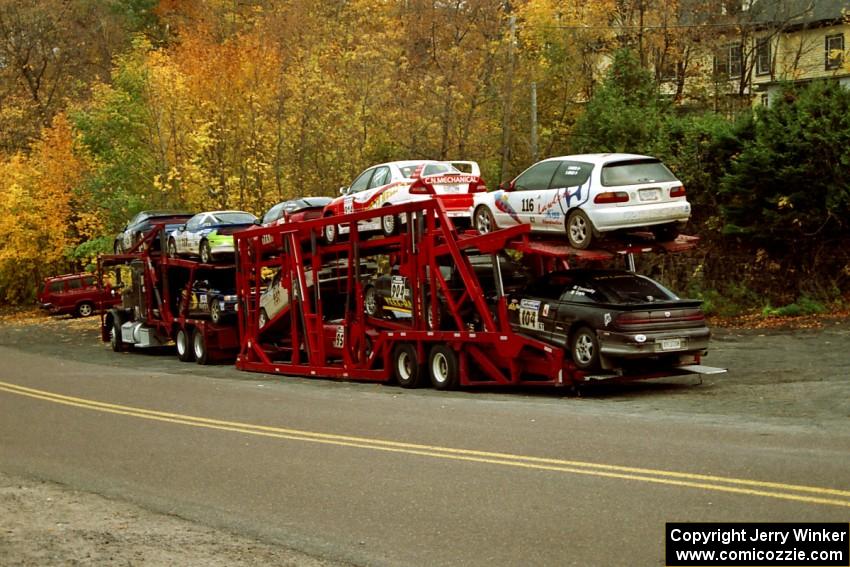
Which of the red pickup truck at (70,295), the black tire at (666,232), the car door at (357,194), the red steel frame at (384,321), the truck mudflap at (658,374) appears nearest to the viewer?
the truck mudflap at (658,374)

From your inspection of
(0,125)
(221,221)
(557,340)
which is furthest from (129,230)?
(0,125)

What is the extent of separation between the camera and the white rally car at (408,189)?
18.4 meters

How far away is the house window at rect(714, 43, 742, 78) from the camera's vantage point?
44.7 m

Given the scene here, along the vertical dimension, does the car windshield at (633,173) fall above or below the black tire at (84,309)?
above

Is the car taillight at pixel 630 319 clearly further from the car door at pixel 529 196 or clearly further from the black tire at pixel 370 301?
the black tire at pixel 370 301

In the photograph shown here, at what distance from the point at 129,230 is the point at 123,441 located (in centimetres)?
1865

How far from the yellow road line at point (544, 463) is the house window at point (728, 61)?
34840 millimetres

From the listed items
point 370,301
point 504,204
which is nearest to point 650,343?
point 504,204

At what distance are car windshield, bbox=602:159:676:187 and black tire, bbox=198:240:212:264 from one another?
13.4m

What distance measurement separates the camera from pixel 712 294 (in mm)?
26547

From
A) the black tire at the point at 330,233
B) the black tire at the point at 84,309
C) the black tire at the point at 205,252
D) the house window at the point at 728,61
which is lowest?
the black tire at the point at 84,309

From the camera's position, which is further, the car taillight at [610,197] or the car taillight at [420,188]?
the car taillight at [420,188]

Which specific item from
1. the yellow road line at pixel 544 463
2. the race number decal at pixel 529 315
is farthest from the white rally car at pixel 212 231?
the race number decal at pixel 529 315

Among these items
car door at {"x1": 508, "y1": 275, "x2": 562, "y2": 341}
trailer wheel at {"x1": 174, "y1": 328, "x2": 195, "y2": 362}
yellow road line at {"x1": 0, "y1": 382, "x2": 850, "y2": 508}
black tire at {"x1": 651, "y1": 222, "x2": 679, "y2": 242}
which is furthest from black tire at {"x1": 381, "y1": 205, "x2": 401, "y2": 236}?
trailer wheel at {"x1": 174, "y1": 328, "x2": 195, "y2": 362}
